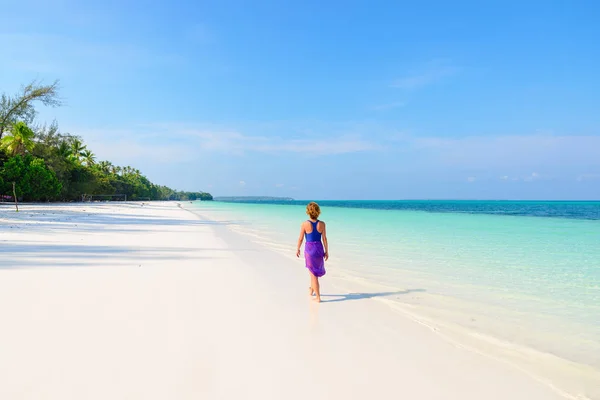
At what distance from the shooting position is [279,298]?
6.27 metres

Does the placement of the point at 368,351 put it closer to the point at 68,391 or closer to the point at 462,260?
the point at 68,391

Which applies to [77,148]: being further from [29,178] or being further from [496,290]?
[496,290]

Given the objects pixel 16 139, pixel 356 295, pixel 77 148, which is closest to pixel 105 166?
pixel 77 148

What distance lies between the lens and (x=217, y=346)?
4.00 meters

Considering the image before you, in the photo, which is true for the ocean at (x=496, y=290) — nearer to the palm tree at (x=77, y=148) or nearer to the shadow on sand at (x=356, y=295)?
the shadow on sand at (x=356, y=295)

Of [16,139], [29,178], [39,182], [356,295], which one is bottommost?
[356,295]

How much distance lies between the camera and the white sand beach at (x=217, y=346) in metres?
3.14

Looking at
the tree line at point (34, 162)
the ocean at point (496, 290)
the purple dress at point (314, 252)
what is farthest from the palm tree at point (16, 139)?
the purple dress at point (314, 252)

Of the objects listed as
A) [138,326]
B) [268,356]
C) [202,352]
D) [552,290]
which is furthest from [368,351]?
[552,290]

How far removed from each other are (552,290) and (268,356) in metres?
6.26

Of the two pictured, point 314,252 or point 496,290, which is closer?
point 314,252

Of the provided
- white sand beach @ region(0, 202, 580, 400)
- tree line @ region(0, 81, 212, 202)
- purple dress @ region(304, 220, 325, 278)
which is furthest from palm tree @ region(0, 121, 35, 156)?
purple dress @ region(304, 220, 325, 278)

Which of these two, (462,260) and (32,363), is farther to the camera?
(462,260)

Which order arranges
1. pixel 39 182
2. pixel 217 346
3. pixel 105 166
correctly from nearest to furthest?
pixel 217 346 < pixel 39 182 < pixel 105 166
